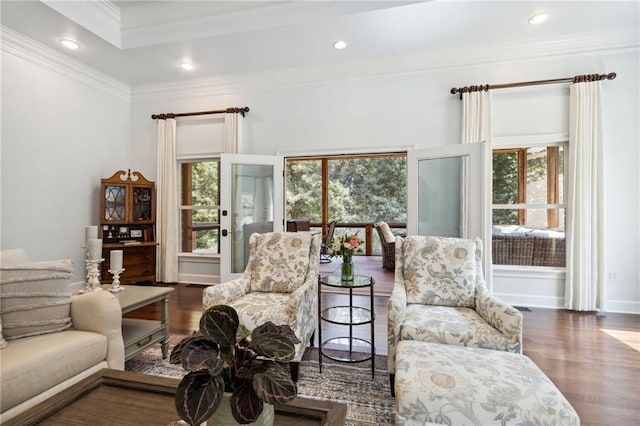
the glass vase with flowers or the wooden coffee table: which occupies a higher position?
the glass vase with flowers

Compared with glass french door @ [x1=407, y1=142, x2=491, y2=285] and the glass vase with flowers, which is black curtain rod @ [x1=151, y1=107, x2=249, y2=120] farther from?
the glass vase with flowers

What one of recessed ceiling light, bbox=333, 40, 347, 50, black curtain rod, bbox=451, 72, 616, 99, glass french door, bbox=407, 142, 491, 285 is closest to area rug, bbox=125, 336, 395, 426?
glass french door, bbox=407, 142, 491, 285

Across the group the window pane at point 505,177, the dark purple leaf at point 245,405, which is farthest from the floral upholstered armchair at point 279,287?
the window pane at point 505,177

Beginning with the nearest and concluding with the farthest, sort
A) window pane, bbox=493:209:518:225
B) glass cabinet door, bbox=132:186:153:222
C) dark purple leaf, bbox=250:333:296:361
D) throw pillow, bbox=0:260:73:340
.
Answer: dark purple leaf, bbox=250:333:296:361 < throw pillow, bbox=0:260:73:340 < window pane, bbox=493:209:518:225 < glass cabinet door, bbox=132:186:153:222

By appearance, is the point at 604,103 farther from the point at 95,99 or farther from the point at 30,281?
the point at 95,99

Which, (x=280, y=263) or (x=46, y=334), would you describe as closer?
(x=46, y=334)

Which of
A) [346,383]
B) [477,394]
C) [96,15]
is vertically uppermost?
[96,15]

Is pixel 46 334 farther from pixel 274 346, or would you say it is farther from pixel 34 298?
pixel 274 346

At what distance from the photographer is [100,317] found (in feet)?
6.20

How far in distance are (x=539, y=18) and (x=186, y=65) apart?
14.2 feet

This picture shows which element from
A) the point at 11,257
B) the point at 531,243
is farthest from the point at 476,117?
the point at 11,257

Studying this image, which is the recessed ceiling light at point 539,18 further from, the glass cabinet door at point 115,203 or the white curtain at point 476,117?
the glass cabinet door at point 115,203

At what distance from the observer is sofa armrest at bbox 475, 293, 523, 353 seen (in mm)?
1754

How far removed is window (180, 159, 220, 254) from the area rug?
2758 millimetres
